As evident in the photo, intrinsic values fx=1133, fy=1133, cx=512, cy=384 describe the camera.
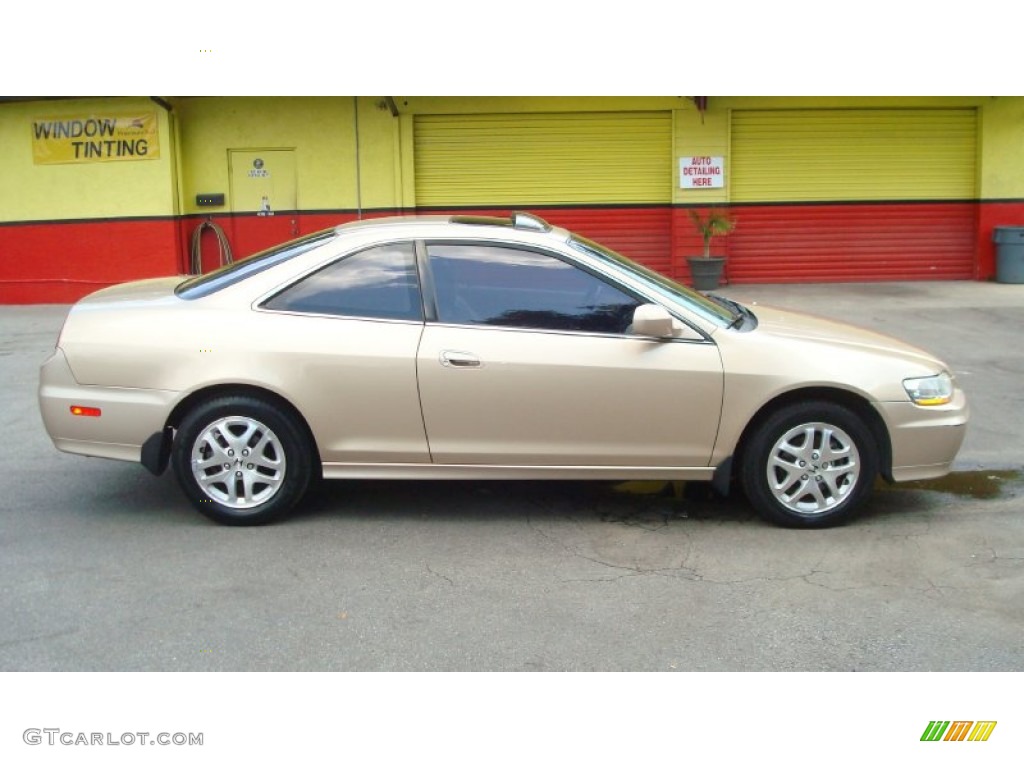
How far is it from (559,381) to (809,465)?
138 cm

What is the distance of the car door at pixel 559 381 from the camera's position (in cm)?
572

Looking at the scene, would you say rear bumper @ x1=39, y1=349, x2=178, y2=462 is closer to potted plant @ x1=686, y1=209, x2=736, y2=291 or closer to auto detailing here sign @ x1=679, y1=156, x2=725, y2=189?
potted plant @ x1=686, y1=209, x2=736, y2=291

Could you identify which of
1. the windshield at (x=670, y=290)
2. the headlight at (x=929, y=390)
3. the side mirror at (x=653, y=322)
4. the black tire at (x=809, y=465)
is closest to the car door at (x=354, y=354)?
the windshield at (x=670, y=290)

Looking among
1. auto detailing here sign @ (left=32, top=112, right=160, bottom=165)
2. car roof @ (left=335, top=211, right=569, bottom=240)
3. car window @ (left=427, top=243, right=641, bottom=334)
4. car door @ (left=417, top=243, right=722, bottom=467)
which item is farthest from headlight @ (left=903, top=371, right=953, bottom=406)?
auto detailing here sign @ (left=32, top=112, right=160, bottom=165)

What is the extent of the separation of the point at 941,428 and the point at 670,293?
Answer: 5.15 ft

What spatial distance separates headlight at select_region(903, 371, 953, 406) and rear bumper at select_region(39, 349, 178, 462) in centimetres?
A: 379

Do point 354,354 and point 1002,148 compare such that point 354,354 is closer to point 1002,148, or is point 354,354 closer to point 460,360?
point 460,360

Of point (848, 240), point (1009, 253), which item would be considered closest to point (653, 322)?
point (848, 240)

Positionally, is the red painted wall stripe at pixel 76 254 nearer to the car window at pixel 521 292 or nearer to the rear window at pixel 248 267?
the rear window at pixel 248 267

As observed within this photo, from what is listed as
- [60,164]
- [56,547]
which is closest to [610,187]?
[60,164]

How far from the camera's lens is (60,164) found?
15891 millimetres

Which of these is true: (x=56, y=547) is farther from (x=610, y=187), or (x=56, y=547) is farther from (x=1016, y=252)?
(x=1016, y=252)

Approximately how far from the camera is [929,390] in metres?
5.93

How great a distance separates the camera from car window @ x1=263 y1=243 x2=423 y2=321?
5.89m
